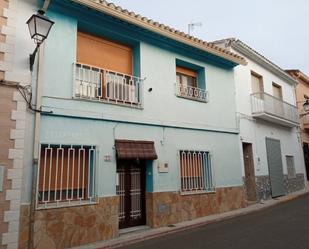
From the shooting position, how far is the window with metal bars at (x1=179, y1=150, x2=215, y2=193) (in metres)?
9.34

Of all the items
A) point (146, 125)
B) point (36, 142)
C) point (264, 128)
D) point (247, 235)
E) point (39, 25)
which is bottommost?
point (247, 235)

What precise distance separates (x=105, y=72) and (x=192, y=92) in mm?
3483

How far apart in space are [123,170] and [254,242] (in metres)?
3.67

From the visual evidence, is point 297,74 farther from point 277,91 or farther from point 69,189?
point 69,189

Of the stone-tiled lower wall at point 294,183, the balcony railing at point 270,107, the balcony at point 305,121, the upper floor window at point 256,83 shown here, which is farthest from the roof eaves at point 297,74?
the stone-tiled lower wall at point 294,183

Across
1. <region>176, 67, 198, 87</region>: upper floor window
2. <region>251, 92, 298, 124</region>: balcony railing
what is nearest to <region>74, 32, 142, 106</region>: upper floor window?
<region>176, 67, 198, 87</region>: upper floor window

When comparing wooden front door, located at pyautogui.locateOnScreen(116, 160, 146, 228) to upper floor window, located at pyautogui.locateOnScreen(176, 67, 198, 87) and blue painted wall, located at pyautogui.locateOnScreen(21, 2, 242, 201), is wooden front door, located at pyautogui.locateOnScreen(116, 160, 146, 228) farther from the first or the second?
upper floor window, located at pyautogui.locateOnScreen(176, 67, 198, 87)

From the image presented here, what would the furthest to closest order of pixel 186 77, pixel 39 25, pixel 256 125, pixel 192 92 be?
pixel 256 125 < pixel 186 77 < pixel 192 92 < pixel 39 25

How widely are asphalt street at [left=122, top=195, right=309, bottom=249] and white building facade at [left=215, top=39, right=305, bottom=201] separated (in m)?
3.05

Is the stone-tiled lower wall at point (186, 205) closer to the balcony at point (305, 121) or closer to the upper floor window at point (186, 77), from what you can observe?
the upper floor window at point (186, 77)

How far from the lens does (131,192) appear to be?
27.1 ft

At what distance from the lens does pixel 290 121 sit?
→ 50.3 feet

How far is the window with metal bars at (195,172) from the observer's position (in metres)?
9.34

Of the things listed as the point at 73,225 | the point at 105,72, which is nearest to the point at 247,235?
the point at 73,225
